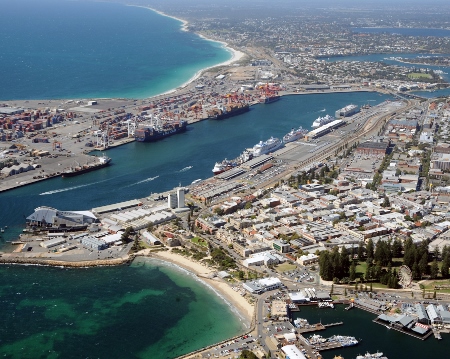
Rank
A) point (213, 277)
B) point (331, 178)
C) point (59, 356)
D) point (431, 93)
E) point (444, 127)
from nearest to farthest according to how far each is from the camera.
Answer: point (59, 356)
point (213, 277)
point (331, 178)
point (444, 127)
point (431, 93)

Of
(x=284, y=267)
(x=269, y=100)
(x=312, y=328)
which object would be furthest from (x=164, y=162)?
(x=269, y=100)

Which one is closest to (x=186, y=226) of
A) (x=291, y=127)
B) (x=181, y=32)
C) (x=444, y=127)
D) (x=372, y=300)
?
(x=372, y=300)

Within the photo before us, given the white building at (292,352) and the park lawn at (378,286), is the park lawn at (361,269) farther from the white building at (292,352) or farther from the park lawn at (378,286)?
the white building at (292,352)

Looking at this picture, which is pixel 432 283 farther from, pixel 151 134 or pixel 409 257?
pixel 151 134

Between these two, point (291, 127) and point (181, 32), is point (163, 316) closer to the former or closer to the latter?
point (291, 127)

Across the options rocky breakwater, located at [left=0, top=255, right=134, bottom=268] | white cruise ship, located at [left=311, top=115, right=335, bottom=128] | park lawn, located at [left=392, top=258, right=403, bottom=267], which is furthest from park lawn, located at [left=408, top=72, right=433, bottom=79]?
rocky breakwater, located at [left=0, top=255, right=134, bottom=268]
